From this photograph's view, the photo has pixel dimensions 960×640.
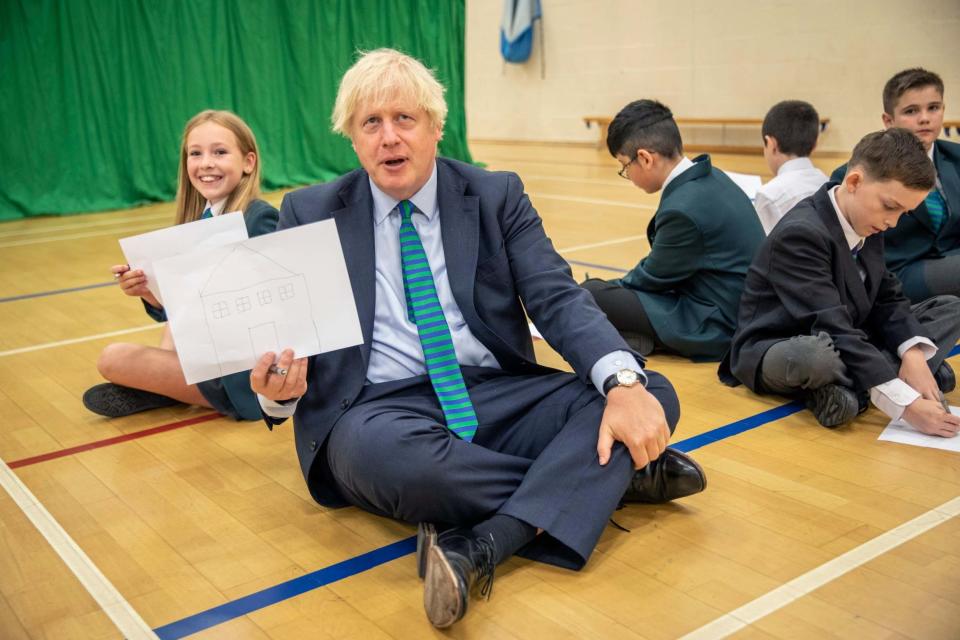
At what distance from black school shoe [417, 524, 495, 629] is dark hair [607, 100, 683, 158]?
71.6 inches

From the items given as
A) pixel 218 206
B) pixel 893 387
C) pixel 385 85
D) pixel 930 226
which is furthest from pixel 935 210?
pixel 218 206

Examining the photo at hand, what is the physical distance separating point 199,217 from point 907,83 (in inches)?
105

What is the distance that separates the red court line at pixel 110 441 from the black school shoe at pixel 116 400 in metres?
0.16

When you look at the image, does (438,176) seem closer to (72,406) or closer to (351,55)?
Answer: (72,406)

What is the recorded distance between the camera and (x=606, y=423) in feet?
6.18

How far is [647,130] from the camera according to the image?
10.7ft

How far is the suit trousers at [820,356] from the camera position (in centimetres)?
258

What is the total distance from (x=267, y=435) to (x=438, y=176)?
1042 mm

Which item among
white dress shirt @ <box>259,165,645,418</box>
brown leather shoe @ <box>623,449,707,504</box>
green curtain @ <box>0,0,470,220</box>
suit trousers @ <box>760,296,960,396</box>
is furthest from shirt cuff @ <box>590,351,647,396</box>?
green curtain @ <box>0,0,470,220</box>

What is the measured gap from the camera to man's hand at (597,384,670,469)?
186cm

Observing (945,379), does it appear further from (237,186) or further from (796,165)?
(237,186)

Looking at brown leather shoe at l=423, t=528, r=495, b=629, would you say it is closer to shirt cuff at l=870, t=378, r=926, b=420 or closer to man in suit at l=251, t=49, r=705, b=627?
man in suit at l=251, t=49, r=705, b=627

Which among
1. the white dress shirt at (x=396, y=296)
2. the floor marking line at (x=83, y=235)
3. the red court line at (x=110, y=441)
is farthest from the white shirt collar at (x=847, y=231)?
the floor marking line at (x=83, y=235)

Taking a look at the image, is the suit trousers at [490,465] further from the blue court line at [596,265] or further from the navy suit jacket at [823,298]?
the blue court line at [596,265]
